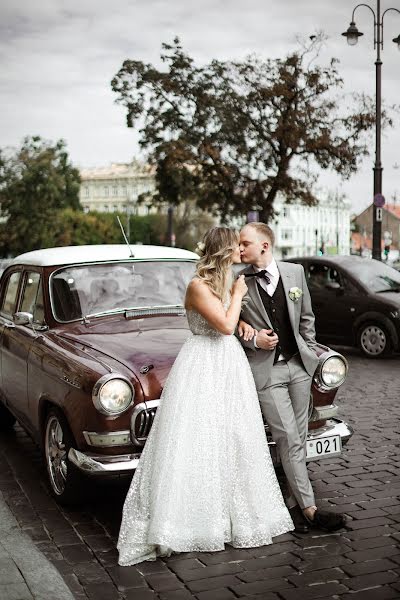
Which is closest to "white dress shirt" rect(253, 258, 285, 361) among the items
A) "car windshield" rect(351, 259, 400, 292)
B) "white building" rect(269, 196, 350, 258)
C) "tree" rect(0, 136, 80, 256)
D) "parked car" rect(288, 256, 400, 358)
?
"parked car" rect(288, 256, 400, 358)

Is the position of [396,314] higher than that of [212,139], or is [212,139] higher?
[212,139]

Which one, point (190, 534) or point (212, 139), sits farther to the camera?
point (212, 139)

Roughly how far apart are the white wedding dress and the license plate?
22.8 inches

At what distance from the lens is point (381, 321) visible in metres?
13.4

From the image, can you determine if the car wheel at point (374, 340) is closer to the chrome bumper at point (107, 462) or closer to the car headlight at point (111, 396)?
the chrome bumper at point (107, 462)

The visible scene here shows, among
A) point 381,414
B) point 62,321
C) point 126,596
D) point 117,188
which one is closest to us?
point 126,596

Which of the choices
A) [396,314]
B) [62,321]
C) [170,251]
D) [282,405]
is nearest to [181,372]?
[282,405]

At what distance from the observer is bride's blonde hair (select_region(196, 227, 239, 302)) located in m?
4.75

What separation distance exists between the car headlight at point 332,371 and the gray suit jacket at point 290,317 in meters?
0.42

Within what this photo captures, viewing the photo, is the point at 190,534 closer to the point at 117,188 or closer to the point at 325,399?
the point at 325,399

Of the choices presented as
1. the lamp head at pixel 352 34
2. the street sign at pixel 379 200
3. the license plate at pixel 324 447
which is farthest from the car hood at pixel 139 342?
the lamp head at pixel 352 34

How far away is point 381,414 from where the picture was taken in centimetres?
862

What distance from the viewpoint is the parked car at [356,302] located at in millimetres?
13398

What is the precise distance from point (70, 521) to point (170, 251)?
2.60 m
